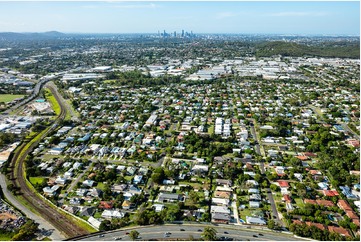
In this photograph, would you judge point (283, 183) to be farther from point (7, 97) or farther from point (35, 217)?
point (7, 97)

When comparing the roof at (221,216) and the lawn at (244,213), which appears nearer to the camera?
the roof at (221,216)

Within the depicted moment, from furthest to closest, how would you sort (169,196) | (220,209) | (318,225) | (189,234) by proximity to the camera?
(169,196), (220,209), (318,225), (189,234)

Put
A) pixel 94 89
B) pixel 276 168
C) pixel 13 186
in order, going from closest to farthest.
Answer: pixel 13 186 < pixel 276 168 < pixel 94 89

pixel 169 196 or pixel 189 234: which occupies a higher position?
pixel 169 196

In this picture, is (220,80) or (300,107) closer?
(300,107)

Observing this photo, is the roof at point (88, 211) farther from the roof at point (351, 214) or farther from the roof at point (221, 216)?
the roof at point (351, 214)

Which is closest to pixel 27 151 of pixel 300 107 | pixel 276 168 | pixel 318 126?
pixel 276 168

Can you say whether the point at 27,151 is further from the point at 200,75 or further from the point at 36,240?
the point at 200,75

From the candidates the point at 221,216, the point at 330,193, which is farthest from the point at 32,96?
the point at 330,193

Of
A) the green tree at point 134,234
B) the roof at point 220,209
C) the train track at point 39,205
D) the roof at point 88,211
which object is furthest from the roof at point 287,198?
the train track at point 39,205
